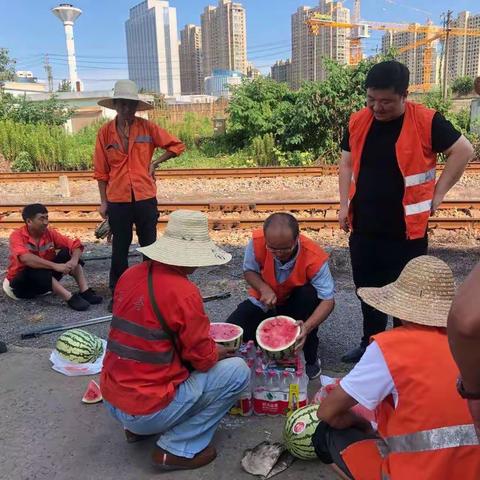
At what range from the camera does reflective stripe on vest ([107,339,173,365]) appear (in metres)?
2.77

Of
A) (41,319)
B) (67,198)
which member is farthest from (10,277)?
(67,198)

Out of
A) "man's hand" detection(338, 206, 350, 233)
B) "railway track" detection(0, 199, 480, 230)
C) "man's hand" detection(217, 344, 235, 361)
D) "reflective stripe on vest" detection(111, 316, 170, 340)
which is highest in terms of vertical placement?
"man's hand" detection(338, 206, 350, 233)

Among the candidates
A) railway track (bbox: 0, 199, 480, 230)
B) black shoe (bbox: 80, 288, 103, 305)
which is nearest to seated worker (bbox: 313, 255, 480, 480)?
black shoe (bbox: 80, 288, 103, 305)

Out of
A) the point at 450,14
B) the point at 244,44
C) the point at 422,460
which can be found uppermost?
the point at 244,44

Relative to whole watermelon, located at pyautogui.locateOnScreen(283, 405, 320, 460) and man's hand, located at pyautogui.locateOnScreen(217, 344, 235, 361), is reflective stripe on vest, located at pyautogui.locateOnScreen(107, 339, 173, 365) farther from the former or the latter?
whole watermelon, located at pyautogui.locateOnScreen(283, 405, 320, 460)

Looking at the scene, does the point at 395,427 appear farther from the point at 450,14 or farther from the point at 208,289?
the point at 450,14

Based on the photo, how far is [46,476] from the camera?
2.97 m

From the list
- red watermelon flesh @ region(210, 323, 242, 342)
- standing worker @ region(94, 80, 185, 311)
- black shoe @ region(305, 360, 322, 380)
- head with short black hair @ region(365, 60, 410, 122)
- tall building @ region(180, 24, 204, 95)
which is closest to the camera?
head with short black hair @ region(365, 60, 410, 122)

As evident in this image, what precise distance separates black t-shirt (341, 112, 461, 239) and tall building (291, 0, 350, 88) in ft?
238

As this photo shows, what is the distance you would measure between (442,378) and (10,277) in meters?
5.13

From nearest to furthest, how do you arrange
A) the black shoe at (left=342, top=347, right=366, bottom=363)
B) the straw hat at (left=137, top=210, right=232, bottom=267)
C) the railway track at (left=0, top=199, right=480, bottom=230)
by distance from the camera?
1. the straw hat at (left=137, top=210, right=232, bottom=267)
2. the black shoe at (left=342, top=347, right=366, bottom=363)
3. the railway track at (left=0, top=199, right=480, bottom=230)

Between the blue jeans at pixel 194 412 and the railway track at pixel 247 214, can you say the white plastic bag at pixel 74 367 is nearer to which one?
the blue jeans at pixel 194 412

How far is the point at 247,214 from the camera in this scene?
32.0 ft

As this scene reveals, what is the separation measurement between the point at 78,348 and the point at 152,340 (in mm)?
1727
